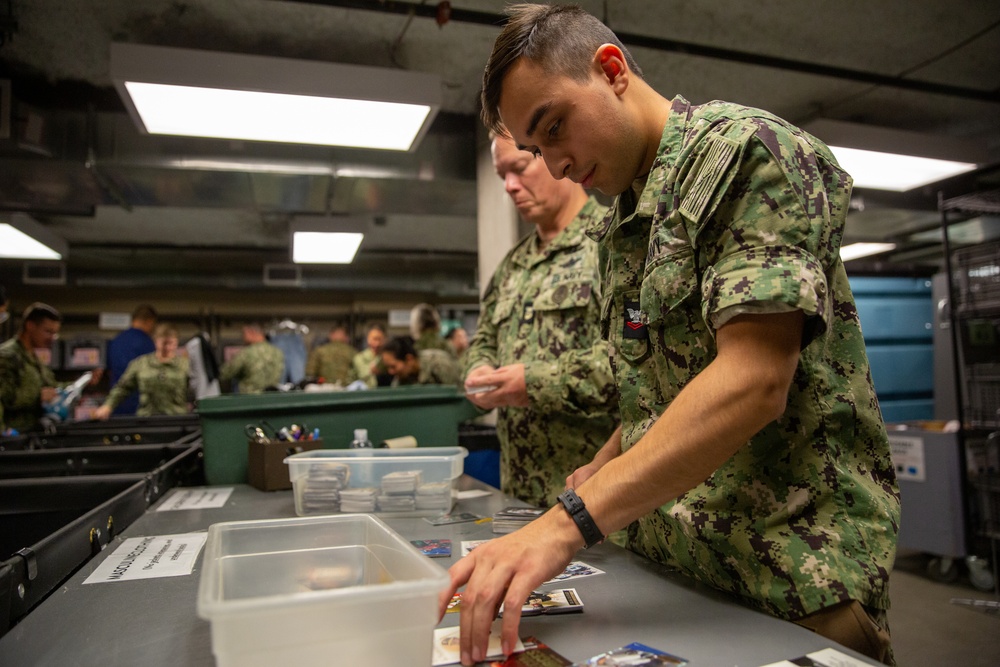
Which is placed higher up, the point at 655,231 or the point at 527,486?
the point at 655,231

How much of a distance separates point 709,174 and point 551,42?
34cm

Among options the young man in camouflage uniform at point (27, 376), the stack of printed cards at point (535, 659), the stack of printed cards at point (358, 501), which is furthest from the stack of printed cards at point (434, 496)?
the young man in camouflage uniform at point (27, 376)

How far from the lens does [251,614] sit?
593mm

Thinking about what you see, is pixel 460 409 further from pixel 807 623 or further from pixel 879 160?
pixel 879 160

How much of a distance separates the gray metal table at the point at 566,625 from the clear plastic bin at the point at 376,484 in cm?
50

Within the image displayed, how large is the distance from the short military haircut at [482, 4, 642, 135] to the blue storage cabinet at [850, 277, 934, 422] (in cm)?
753

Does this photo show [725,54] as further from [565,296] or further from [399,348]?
[399,348]

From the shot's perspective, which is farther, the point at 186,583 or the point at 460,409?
the point at 460,409

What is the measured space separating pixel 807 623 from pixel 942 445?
4.13 meters

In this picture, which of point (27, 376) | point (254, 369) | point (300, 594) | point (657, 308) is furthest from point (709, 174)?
point (254, 369)

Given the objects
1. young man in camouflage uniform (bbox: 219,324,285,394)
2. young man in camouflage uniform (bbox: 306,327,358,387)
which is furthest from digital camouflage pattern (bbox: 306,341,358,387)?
young man in camouflage uniform (bbox: 219,324,285,394)

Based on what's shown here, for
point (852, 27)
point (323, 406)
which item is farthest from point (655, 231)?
point (852, 27)

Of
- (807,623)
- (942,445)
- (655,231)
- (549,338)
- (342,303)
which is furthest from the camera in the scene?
(342,303)

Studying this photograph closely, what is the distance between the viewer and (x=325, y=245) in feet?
20.5
